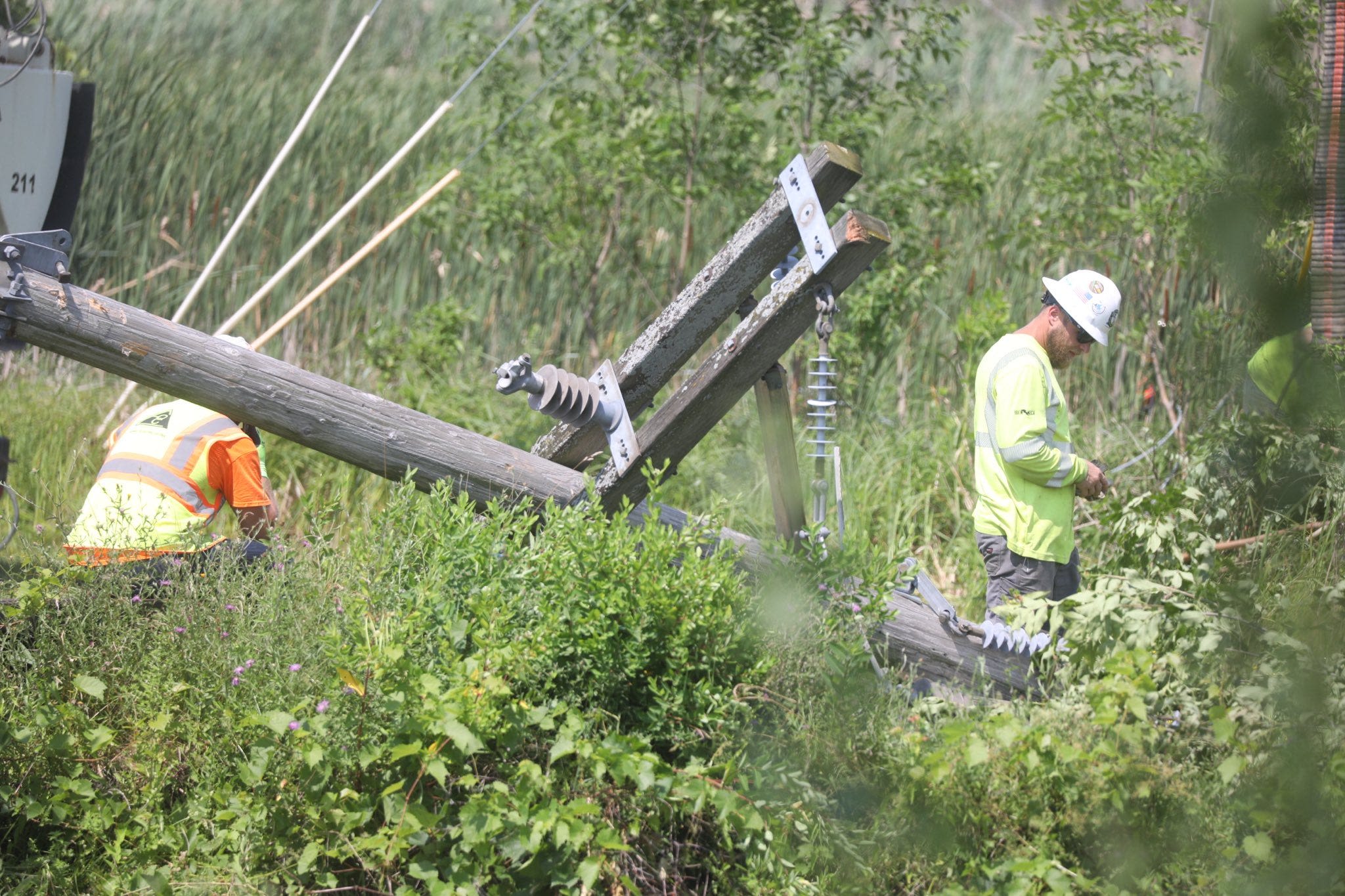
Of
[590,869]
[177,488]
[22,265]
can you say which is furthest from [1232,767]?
[22,265]

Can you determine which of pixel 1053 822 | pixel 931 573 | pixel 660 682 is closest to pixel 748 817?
pixel 660 682

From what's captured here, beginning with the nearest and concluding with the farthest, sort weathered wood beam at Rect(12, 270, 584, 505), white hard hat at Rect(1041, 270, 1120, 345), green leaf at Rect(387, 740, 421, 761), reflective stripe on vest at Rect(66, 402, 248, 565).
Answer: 1. green leaf at Rect(387, 740, 421, 761)
2. weathered wood beam at Rect(12, 270, 584, 505)
3. reflective stripe on vest at Rect(66, 402, 248, 565)
4. white hard hat at Rect(1041, 270, 1120, 345)

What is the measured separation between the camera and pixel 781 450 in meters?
3.84

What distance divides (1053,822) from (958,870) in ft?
0.85

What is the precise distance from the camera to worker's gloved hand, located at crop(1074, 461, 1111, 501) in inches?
164

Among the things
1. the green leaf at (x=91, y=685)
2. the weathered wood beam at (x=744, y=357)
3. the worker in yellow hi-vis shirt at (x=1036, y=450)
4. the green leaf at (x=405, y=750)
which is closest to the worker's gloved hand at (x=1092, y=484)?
the worker in yellow hi-vis shirt at (x=1036, y=450)

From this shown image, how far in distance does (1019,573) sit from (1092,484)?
404mm

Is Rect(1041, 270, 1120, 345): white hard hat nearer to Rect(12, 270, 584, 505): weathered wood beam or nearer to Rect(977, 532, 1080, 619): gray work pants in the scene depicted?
Rect(977, 532, 1080, 619): gray work pants

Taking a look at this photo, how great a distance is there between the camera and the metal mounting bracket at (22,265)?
10.6 feet

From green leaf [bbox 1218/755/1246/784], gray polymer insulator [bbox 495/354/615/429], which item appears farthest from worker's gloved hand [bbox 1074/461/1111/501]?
gray polymer insulator [bbox 495/354/615/429]

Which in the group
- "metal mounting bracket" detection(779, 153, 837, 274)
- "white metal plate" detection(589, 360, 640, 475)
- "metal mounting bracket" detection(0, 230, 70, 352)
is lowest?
"white metal plate" detection(589, 360, 640, 475)

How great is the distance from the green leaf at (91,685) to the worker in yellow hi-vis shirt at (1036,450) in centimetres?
272

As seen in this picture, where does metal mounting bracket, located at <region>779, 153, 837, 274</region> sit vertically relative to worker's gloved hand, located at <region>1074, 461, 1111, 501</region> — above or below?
above

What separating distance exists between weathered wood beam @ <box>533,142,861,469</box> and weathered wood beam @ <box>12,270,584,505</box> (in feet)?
0.98
